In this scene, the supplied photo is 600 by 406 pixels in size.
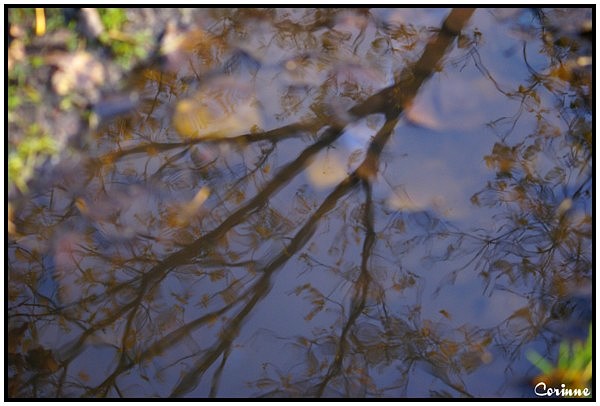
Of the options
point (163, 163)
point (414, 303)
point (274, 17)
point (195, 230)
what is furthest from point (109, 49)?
point (414, 303)

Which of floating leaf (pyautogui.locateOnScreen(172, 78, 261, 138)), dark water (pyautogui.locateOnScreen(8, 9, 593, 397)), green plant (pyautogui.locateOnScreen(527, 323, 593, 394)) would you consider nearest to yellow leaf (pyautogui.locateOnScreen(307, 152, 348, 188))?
dark water (pyautogui.locateOnScreen(8, 9, 593, 397))

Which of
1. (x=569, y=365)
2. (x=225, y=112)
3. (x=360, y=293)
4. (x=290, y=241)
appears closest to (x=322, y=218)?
(x=290, y=241)

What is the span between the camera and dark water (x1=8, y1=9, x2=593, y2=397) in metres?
1.64

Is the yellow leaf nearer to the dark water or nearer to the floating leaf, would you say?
the dark water

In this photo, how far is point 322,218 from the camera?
167 centimetres

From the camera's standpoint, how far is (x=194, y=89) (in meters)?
1.69

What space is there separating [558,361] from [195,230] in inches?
46.9

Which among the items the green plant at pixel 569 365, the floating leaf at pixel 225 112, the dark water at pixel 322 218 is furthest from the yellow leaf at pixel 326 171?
the green plant at pixel 569 365

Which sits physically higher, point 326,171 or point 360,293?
point 326,171

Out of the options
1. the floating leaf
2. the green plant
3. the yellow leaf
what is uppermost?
the floating leaf

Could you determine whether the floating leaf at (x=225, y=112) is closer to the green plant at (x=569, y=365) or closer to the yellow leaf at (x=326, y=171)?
the yellow leaf at (x=326, y=171)

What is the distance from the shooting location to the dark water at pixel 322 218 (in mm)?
1640

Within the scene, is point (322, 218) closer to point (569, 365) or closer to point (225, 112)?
point (225, 112)

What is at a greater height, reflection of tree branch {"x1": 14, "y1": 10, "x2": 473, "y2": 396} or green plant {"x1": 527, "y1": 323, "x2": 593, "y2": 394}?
reflection of tree branch {"x1": 14, "y1": 10, "x2": 473, "y2": 396}
